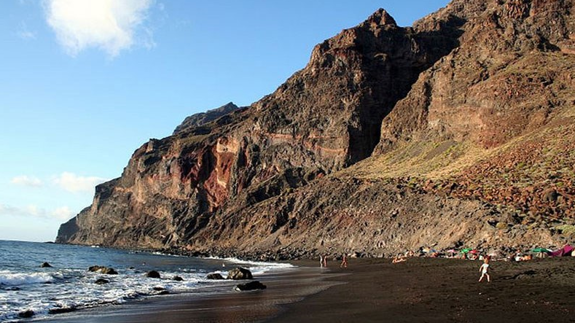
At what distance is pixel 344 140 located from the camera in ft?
344

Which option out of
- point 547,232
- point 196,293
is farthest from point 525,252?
point 196,293

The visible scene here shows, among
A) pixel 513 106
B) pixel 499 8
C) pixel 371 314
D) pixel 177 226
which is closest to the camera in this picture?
pixel 371 314

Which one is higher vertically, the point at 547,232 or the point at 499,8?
the point at 499,8

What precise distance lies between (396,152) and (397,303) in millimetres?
75843

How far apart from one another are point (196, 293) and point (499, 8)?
10281 centimetres

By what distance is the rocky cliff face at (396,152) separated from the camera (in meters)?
54.3

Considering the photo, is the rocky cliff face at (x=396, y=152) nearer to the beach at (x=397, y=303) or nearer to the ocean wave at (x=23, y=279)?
the beach at (x=397, y=303)

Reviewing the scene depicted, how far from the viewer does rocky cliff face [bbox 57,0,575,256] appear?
54.3 m

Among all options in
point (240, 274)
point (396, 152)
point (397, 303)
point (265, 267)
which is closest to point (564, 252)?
point (397, 303)

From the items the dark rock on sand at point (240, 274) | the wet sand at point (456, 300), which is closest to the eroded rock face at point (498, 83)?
the dark rock on sand at point (240, 274)

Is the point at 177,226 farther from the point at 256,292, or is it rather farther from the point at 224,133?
the point at 256,292

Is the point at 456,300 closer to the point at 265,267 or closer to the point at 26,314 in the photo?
the point at 26,314

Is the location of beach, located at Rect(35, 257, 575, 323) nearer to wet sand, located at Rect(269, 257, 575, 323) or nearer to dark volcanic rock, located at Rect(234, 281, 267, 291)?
wet sand, located at Rect(269, 257, 575, 323)

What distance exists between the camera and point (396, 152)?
91.6m
